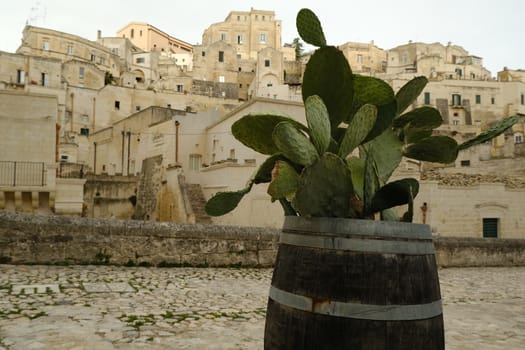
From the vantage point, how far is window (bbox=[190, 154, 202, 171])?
24839 millimetres

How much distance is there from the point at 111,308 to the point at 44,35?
197 feet

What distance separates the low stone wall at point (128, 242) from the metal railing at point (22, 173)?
4.88 m

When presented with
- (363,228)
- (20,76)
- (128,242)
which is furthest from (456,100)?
(363,228)

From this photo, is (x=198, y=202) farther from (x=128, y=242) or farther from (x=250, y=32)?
(x=250, y=32)

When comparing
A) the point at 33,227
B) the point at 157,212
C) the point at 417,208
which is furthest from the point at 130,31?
the point at 33,227

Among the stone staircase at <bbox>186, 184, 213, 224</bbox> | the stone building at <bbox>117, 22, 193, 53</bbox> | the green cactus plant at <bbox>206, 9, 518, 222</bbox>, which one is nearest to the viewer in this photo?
the green cactus plant at <bbox>206, 9, 518, 222</bbox>

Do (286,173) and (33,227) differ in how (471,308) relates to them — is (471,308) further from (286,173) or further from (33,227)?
(33,227)

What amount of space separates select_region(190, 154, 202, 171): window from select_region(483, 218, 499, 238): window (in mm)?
16174

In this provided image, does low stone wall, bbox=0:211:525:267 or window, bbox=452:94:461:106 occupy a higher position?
window, bbox=452:94:461:106

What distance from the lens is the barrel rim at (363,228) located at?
1899 millimetres

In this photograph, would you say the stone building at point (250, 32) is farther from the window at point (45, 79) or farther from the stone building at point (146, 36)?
the window at point (45, 79)

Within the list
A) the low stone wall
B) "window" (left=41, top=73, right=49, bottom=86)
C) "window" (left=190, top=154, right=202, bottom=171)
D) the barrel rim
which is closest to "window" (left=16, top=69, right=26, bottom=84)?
"window" (left=41, top=73, right=49, bottom=86)

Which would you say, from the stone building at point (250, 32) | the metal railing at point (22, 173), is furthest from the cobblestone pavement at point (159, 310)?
the stone building at point (250, 32)

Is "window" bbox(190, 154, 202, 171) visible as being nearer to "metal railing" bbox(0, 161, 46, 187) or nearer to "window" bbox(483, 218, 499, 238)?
"metal railing" bbox(0, 161, 46, 187)
